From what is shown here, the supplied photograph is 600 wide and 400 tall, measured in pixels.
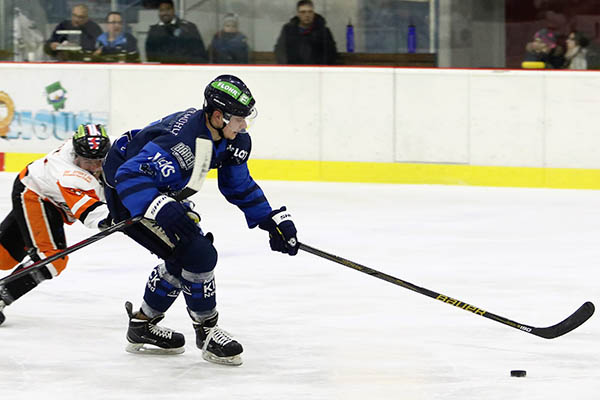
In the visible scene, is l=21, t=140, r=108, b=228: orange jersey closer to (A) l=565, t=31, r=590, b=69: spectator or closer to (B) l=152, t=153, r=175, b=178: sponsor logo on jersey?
(B) l=152, t=153, r=175, b=178: sponsor logo on jersey

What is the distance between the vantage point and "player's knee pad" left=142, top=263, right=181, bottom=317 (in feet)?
14.3

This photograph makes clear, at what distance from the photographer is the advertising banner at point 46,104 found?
10.1m

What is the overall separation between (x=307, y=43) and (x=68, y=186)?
543 cm

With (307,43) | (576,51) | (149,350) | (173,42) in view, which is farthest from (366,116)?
(149,350)

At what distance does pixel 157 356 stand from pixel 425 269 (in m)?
2.13

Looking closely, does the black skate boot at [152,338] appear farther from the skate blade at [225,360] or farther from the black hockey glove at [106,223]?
the black hockey glove at [106,223]

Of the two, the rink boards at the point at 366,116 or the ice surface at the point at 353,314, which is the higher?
the rink boards at the point at 366,116

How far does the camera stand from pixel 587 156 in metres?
9.05

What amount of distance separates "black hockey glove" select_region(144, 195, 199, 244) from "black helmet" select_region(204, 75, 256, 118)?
0.34 metres

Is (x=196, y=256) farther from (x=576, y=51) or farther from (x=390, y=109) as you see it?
(x=576, y=51)

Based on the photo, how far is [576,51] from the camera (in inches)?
370

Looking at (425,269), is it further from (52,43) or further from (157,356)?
(52,43)

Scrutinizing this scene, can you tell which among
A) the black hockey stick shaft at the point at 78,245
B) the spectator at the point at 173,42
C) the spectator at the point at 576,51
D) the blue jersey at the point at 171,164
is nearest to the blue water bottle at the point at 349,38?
the spectator at the point at 173,42

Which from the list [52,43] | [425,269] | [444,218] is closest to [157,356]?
[425,269]
